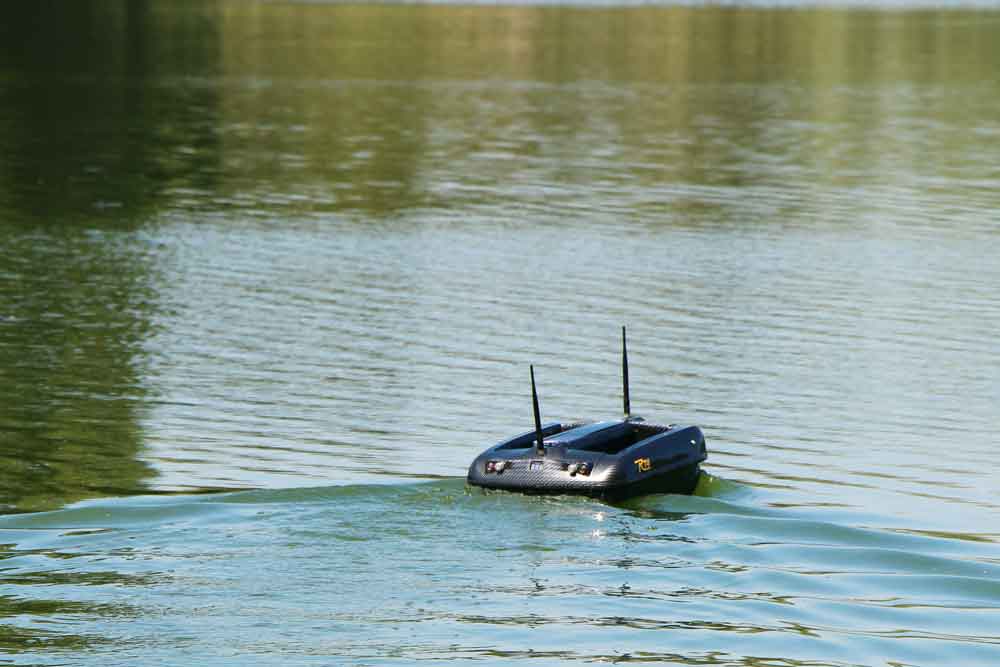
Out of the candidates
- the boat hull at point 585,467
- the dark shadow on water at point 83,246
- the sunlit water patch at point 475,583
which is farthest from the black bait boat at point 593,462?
the dark shadow on water at point 83,246

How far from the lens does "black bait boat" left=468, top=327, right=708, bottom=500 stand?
19.1 meters

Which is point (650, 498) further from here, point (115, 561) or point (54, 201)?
point (54, 201)

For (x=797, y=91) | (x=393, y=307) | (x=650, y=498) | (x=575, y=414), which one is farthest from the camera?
(x=797, y=91)

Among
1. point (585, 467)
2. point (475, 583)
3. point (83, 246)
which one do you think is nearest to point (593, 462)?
point (585, 467)

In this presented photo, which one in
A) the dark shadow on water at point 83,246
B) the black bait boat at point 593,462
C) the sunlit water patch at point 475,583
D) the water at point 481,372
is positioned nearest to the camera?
the sunlit water patch at point 475,583

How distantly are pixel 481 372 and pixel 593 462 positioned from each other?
30.6ft

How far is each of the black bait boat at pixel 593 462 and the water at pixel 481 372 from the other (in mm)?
237

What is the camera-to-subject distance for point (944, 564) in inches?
685

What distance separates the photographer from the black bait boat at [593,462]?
19.1m

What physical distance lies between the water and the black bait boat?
237mm

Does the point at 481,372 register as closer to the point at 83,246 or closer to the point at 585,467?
the point at 585,467

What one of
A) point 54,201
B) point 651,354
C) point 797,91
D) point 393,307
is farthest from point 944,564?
point 797,91

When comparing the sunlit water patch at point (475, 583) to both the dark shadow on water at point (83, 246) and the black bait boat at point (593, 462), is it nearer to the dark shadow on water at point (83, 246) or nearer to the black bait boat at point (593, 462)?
the black bait boat at point (593, 462)

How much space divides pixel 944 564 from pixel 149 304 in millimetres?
20258
